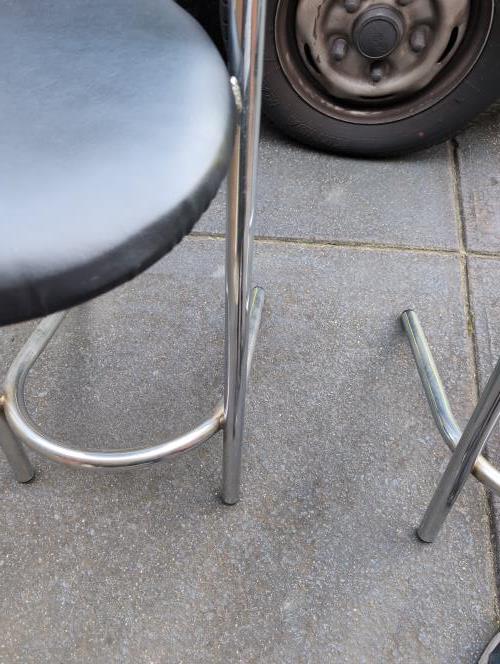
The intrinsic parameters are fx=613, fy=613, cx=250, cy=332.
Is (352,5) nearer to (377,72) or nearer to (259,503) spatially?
(377,72)

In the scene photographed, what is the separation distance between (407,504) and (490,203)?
0.82m

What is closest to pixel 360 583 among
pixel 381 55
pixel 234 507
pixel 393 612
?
pixel 393 612

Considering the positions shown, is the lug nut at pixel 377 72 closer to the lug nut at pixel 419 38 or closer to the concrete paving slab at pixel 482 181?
the lug nut at pixel 419 38

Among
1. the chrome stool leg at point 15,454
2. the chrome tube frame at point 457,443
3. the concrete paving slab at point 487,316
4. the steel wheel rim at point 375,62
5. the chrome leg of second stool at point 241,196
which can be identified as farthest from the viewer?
the steel wheel rim at point 375,62

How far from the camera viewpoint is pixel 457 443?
80cm

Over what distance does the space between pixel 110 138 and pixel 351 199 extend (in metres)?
1.06

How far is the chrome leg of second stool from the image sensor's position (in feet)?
1.69

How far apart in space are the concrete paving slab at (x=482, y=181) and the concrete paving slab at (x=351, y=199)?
0.04 meters

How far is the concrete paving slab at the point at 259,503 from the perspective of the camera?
2.65ft

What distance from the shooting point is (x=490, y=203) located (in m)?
1.43

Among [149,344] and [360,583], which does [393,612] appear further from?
[149,344]

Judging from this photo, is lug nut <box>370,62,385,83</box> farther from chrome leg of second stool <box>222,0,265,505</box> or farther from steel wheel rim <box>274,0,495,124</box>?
chrome leg of second stool <box>222,0,265,505</box>

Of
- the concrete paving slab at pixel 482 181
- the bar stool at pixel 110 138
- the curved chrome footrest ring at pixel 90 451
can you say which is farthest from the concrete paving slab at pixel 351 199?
the bar stool at pixel 110 138

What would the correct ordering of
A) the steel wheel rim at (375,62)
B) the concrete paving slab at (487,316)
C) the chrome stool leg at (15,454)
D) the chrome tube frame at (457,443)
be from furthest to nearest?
1. the steel wheel rim at (375,62)
2. the concrete paving slab at (487,316)
3. the chrome stool leg at (15,454)
4. the chrome tube frame at (457,443)
